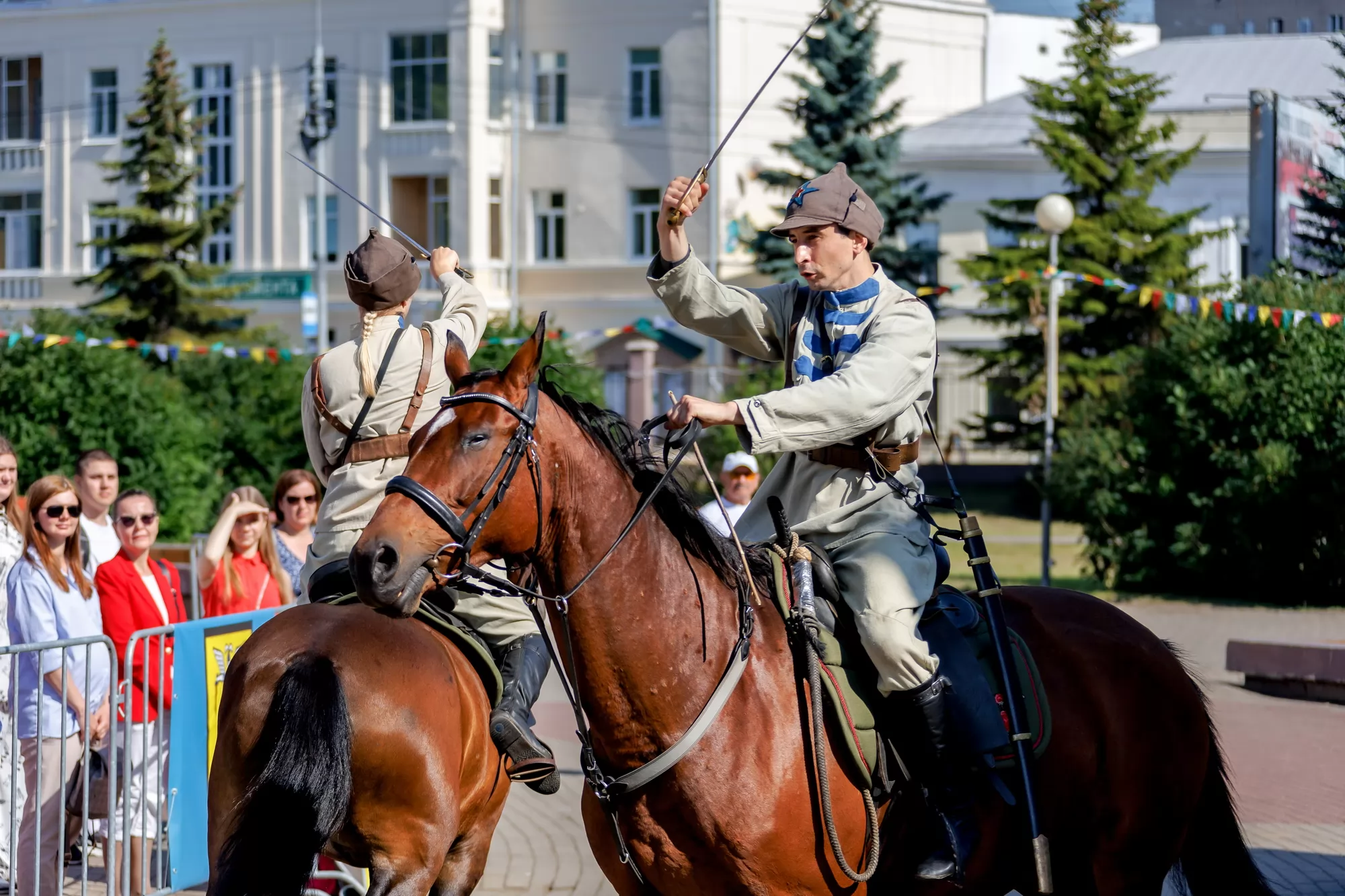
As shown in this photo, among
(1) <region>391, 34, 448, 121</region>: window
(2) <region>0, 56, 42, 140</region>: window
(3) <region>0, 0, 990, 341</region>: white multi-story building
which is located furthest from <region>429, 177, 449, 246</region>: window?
(2) <region>0, 56, 42, 140</region>: window

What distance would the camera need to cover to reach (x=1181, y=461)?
1875 cm

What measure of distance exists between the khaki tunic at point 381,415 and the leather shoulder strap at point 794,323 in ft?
4.55

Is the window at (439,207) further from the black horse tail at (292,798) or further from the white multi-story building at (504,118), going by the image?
the black horse tail at (292,798)

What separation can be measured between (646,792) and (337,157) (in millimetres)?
42009

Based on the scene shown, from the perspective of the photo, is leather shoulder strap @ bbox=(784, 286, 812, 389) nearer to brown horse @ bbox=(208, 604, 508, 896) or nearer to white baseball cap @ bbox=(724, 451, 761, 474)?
brown horse @ bbox=(208, 604, 508, 896)

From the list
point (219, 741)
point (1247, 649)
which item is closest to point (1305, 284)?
point (1247, 649)

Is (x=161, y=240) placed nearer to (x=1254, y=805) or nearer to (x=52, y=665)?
(x=52, y=665)

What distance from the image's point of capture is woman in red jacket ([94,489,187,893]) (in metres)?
6.72

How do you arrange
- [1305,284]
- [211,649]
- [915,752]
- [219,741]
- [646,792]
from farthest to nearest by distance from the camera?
[1305,284], [211,649], [219,741], [915,752], [646,792]

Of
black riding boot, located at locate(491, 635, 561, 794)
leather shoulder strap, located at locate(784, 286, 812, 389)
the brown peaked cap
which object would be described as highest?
the brown peaked cap

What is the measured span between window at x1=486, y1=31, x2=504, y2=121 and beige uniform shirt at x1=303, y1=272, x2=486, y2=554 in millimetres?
38127

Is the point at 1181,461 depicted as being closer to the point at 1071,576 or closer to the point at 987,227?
the point at 1071,576

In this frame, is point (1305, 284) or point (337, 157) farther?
point (337, 157)

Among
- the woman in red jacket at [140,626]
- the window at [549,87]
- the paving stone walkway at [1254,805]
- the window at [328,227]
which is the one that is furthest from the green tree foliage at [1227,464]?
the window at [328,227]
